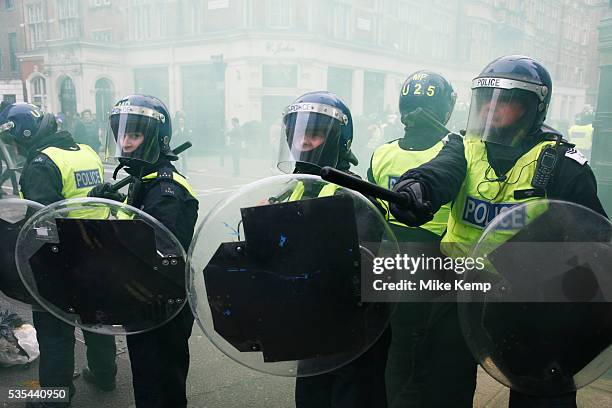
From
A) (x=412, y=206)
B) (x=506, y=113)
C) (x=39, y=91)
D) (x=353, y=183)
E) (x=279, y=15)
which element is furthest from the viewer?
(x=39, y=91)

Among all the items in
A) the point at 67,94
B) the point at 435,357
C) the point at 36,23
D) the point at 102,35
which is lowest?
the point at 435,357

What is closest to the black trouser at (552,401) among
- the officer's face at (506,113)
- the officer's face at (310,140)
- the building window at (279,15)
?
the officer's face at (506,113)

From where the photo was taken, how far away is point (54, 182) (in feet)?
9.34

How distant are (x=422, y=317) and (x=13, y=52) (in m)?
28.5

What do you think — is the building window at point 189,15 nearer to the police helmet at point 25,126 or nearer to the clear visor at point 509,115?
the police helmet at point 25,126

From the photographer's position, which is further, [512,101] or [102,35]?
[102,35]

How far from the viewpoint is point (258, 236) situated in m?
1.38

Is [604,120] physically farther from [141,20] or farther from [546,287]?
[141,20]

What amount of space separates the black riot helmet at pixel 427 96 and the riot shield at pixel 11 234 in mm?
2097

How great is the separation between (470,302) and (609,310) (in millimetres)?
378

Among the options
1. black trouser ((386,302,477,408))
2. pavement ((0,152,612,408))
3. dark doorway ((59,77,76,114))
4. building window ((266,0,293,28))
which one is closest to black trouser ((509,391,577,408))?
black trouser ((386,302,477,408))

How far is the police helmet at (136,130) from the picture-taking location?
2393mm

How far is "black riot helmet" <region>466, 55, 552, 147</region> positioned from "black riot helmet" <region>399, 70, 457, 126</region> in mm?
1179

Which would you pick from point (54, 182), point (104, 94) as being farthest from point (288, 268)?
point (104, 94)
